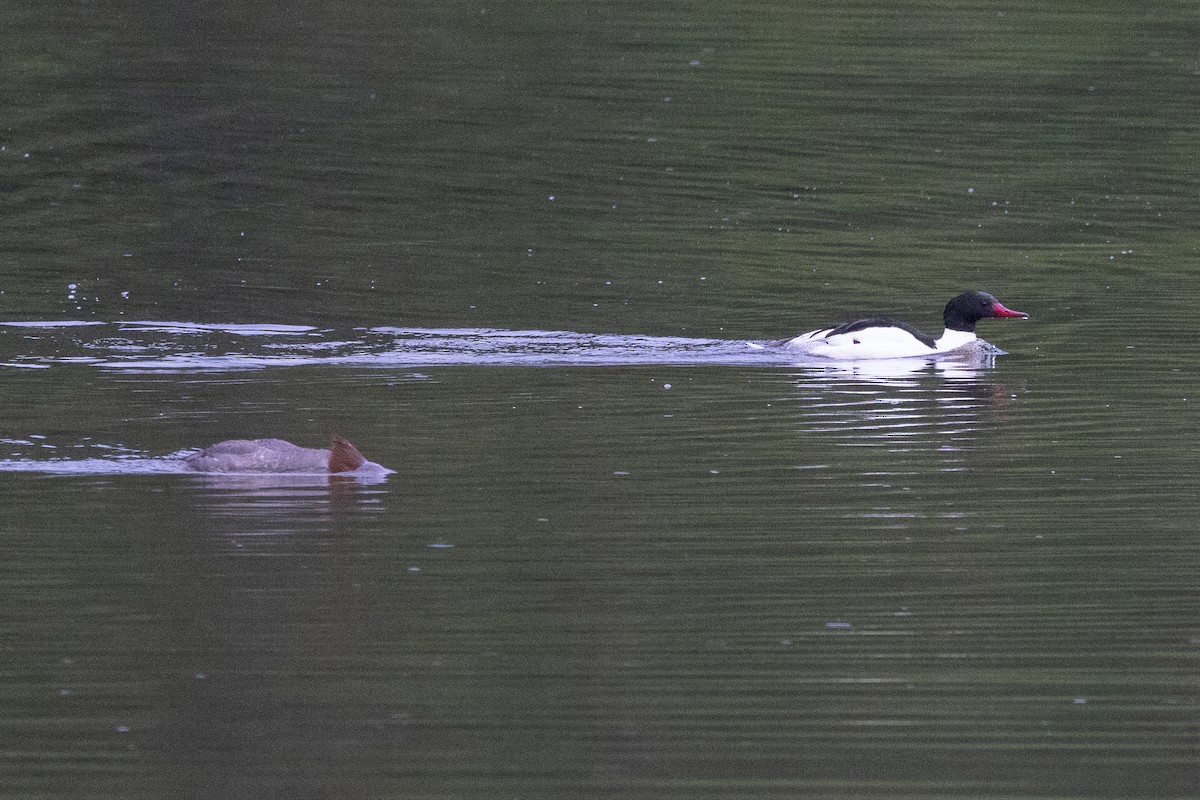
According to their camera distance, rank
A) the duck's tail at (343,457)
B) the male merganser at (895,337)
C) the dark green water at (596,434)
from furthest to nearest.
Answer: the male merganser at (895,337) → the duck's tail at (343,457) → the dark green water at (596,434)

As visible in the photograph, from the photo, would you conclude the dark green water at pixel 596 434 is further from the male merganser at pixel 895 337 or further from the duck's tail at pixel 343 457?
the male merganser at pixel 895 337

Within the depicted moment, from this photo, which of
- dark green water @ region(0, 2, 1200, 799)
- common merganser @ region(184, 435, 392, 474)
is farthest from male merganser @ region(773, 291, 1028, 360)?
common merganser @ region(184, 435, 392, 474)

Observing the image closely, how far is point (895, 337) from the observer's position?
1719 cm

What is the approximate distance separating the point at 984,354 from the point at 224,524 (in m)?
8.64

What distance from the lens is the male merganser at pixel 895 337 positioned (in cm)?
1677

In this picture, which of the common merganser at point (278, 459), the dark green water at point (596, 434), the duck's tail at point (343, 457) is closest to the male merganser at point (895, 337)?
the dark green water at point (596, 434)

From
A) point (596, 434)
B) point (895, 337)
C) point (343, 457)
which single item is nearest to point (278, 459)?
point (343, 457)

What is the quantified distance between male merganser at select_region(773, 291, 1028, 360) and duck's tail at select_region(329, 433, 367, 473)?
5.95 m

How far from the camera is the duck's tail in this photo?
11453mm

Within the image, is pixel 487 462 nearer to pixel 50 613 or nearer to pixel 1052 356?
pixel 50 613

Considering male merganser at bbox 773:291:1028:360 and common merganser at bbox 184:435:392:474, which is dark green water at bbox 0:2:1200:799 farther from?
male merganser at bbox 773:291:1028:360

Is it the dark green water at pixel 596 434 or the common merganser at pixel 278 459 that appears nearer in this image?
the dark green water at pixel 596 434

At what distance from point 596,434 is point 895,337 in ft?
15.4

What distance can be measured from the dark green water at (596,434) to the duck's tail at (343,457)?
12cm
